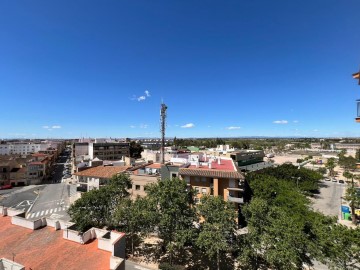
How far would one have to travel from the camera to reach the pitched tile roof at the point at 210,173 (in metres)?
35.3

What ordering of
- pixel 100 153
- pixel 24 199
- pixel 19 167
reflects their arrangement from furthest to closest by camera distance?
pixel 100 153 < pixel 19 167 < pixel 24 199

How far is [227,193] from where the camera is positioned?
3619 centimetres

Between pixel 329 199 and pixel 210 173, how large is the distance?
1803 inches

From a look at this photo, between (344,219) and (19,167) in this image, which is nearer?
(344,219)

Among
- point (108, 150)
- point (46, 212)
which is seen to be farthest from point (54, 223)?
point (108, 150)

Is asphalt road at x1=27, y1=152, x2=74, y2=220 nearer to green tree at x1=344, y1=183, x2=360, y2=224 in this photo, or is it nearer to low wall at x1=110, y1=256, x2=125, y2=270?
→ low wall at x1=110, y1=256, x2=125, y2=270

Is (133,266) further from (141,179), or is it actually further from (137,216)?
(141,179)

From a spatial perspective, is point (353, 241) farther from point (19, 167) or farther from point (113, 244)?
point (19, 167)

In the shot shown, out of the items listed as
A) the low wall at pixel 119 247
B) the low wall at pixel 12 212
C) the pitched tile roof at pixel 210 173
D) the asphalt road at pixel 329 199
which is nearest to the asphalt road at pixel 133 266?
the low wall at pixel 119 247

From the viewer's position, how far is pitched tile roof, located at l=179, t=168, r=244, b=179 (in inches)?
1389

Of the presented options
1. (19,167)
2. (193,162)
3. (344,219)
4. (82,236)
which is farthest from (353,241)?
(19,167)

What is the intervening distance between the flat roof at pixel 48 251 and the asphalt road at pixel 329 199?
52578 mm

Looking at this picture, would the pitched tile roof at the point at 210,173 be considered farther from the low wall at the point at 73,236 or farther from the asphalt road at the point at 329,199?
the asphalt road at the point at 329,199

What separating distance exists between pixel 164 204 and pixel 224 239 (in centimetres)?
808
